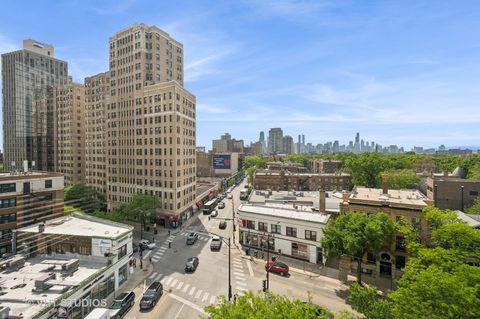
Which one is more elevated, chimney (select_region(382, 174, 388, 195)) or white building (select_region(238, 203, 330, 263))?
chimney (select_region(382, 174, 388, 195))

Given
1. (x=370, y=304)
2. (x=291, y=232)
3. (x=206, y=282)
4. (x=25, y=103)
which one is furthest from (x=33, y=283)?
(x=25, y=103)

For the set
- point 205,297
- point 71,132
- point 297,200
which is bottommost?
point 205,297

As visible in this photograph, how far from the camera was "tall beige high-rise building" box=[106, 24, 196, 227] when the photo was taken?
5578 cm

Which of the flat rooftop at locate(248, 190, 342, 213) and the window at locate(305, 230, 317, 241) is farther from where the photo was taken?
the flat rooftop at locate(248, 190, 342, 213)

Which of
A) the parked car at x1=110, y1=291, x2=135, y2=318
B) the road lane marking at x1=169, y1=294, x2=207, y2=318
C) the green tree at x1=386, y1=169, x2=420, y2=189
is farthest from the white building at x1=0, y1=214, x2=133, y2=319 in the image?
the green tree at x1=386, y1=169, x2=420, y2=189

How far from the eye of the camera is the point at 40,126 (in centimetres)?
10150

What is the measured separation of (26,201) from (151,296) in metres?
29.6

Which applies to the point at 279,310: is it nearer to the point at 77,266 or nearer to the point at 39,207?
the point at 77,266

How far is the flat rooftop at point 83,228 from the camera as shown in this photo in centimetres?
2988

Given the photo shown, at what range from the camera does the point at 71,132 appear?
289 feet

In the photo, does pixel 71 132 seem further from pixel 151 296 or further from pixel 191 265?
pixel 151 296

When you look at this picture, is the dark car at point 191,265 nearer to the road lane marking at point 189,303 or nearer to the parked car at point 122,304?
the road lane marking at point 189,303

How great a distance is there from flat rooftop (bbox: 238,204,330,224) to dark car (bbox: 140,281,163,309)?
66.8 feet

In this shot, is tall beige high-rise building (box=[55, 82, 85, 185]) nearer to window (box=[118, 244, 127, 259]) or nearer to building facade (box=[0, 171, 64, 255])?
building facade (box=[0, 171, 64, 255])
